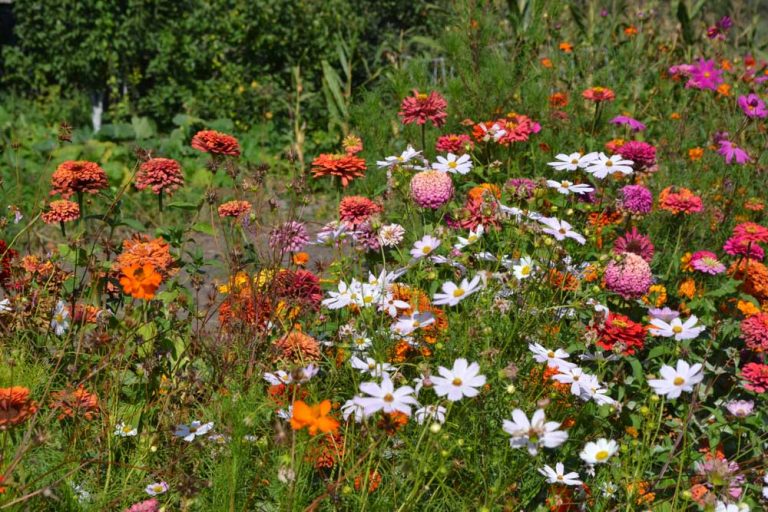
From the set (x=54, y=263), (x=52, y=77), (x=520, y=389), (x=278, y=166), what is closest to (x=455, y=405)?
(x=520, y=389)

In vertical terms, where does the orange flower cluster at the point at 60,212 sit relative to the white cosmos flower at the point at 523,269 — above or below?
above

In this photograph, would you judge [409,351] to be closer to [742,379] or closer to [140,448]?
[140,448]

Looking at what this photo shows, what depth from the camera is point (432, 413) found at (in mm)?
1723

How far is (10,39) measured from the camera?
8.73 m

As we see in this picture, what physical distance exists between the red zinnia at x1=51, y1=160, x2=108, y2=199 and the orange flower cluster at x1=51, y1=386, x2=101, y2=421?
664mm

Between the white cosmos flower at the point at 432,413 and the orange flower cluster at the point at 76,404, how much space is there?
0.78 metres

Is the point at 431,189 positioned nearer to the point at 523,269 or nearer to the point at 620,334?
the point at 523,269

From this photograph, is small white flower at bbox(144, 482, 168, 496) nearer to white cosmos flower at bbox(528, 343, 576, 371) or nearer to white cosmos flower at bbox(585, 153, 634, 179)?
white cosmos flower at bbox(528, 343, 576, 371)

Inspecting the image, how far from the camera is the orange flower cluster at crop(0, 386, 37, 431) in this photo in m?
1.61

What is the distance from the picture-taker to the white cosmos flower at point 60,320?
236cm

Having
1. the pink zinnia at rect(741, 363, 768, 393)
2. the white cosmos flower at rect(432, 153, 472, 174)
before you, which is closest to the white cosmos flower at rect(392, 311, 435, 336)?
the white cosmos flower at rect(432, 153, 472, 174)

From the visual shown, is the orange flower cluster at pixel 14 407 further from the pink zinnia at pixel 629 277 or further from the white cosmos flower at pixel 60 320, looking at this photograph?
the pink zinnia at pixel 629 277

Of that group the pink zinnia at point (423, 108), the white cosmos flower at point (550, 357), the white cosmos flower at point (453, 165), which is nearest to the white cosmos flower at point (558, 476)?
the white cosmos flower at point (550, 357)

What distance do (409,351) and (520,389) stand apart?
0.33 metres
